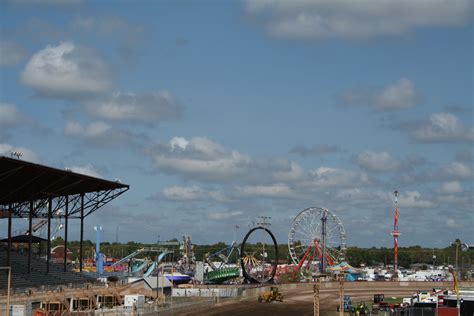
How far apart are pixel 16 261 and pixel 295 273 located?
7104 centimetres

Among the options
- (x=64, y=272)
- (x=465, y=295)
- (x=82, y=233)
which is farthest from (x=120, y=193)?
(x=465, y=295)

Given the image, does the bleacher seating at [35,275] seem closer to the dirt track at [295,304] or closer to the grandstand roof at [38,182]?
the grandstand roof at [38,182]

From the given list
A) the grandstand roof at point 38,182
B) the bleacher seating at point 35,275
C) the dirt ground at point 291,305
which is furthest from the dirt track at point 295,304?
the grandstand roof at point 38,182

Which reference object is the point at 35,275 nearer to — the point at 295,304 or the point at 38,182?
the point at 38,182

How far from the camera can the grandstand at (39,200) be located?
81.2 metres

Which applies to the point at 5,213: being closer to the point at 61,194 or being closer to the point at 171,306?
the point at 61,194

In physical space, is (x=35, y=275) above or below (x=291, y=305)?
above

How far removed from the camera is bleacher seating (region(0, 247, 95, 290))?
8525 cm

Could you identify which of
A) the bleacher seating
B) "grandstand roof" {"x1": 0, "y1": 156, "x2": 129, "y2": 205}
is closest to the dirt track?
the bleacher seating

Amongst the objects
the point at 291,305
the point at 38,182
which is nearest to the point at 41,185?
the point at 38,182

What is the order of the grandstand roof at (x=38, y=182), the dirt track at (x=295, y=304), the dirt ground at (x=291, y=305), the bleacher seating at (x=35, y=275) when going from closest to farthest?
1. the grandstand roof at (x=38, y=182)
2. the dirt ground at (x=291, y=305)
3. the dirt track at (x=295, y=304)
4. the bleacher seating at (x=35, y=275)

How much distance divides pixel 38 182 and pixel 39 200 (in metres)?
13.6

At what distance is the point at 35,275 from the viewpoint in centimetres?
9356

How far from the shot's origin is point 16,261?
98.6 m
